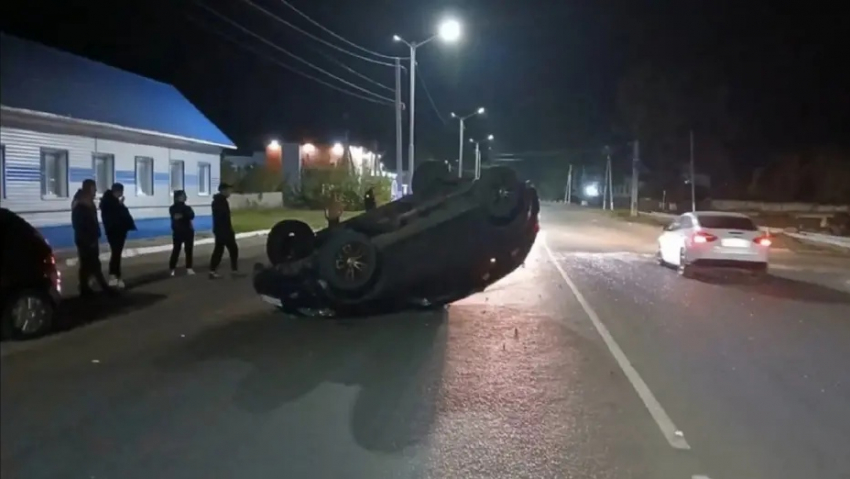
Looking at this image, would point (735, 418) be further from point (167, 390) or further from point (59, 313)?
point (59, 313)

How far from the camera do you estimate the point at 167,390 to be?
772cm

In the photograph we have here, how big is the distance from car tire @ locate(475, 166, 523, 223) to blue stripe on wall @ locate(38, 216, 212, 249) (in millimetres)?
3822

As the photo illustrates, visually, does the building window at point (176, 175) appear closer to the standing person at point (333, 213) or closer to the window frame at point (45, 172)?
the window frame at point (45, 172)

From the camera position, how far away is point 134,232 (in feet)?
25.7

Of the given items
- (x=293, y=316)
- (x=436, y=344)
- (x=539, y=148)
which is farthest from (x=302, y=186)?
(x=539, y=148)

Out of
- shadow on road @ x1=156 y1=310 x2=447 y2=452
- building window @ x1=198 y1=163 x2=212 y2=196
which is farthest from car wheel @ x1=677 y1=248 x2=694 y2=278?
building window @ x1=198 y1=163 x2=212 y2=196

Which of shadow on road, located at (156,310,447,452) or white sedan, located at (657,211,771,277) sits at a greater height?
white sedan, located at (657,211,771,277)

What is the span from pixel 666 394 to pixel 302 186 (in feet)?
62.7

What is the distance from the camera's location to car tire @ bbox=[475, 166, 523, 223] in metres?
11.7

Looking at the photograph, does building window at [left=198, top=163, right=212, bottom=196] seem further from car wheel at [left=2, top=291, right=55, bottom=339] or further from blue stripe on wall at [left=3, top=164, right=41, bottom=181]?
blue stripe on wall at [left=3, top=164, right=41, bottom=181]

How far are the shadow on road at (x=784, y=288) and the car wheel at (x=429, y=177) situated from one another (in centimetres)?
720

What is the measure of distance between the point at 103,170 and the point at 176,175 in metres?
2.52

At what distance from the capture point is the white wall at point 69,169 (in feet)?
13.9

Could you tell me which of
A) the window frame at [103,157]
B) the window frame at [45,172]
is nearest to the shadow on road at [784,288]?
the window frame at [103,157]
